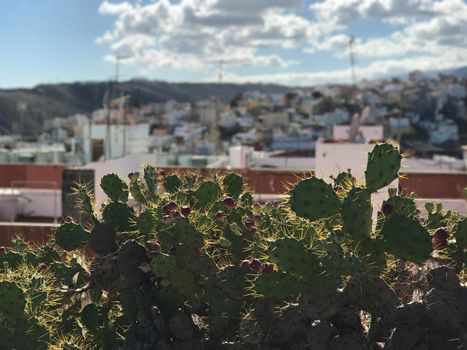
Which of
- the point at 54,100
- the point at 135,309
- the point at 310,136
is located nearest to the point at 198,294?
the point at 135,309

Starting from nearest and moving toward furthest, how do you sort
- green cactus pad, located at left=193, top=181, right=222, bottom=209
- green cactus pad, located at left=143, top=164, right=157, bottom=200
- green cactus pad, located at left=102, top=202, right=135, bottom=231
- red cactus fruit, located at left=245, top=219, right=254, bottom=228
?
red cactus fruit, located at left=245, top=219, right=254, bottom=228 → green cactus pad, located at left=102, top=202, right=135, bottom=231 → green cactus pad, located at left=193, top=181, right=222, bottom=209 → green cactus pad, located at left=143, top=164, right=157, bottom=200

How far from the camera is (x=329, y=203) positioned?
3.69m

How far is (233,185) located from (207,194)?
44 centimetres

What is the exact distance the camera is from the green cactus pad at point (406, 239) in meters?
3.66

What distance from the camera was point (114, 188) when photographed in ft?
15.8

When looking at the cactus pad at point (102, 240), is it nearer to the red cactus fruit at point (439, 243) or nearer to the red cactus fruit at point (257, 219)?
the red cactus fruit at point (257, 219)

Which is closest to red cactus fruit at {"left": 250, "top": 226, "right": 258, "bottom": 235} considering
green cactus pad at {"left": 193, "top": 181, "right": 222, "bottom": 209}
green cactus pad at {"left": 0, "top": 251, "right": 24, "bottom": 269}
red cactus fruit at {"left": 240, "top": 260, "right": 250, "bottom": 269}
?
red cactus fruit at {"left": 240, "top": 260, "right": 250, "bottom": 269}

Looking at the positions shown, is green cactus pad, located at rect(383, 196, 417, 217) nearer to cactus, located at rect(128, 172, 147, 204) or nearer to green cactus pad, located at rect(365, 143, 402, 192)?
green cactus pad, located at rect(365, 143, 402, 192)

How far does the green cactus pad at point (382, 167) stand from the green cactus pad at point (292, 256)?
0.48 meters

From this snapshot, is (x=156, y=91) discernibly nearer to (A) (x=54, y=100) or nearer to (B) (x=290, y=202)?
(A) (x=54, y=100)

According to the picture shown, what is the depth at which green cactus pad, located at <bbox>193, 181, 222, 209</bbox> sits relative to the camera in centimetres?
476

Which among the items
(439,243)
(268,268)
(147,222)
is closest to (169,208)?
(147,222)

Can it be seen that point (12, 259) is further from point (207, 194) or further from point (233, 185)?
point (233, 185)

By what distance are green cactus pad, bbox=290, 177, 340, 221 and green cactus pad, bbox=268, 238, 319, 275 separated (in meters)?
0.16
